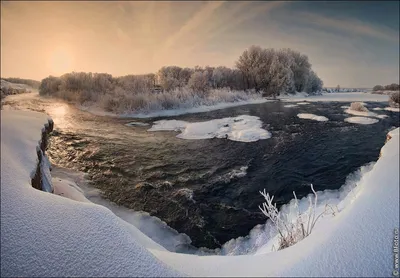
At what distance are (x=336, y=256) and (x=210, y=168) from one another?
5.04m

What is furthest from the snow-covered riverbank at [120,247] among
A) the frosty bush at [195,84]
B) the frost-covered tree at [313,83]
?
the frost-covered tree at [313,83]

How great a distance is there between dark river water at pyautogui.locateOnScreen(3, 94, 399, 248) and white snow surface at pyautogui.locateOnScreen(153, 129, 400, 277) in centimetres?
212

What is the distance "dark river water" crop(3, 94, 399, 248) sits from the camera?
427cm

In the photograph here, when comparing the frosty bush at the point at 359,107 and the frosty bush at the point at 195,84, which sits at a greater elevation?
the frosty bush at the point at 195,84

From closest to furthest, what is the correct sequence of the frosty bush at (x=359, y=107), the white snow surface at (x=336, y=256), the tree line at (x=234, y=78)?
the white snow surface at (x=336, y=256) → the frosty bush at (x=359, y=107) → the tree line at (x=234, y=78)

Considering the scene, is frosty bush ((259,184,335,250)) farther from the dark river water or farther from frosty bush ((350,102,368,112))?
frosty bush ((350,102,368,112))

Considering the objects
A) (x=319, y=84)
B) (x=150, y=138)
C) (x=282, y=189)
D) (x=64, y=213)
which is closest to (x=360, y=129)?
(x=282, y=189)

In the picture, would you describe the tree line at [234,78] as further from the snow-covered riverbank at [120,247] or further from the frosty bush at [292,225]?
the snow-covered riverbank at [120,247]

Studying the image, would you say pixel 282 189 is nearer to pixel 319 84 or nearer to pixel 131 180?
pixel 131 180

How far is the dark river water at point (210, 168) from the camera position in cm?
427

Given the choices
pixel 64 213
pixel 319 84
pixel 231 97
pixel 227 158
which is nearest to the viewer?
pixel 64 213

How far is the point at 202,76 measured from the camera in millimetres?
29234

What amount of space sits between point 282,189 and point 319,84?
144ft

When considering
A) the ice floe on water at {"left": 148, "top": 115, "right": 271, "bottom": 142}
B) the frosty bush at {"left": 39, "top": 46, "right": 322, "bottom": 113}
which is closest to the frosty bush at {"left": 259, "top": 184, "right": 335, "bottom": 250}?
the ice floe on water at {"left": 148, "top": 115, "right": 271, "bottom": 142}
